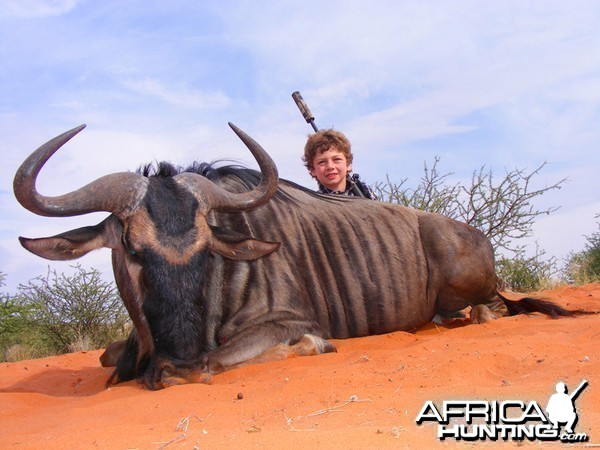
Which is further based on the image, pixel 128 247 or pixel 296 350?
pixel 296 350

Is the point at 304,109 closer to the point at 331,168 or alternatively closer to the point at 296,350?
the point at 331,168

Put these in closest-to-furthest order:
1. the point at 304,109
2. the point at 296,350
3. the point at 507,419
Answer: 1. the point at 507,419
2. the point at 296,350
3. the point at 304,109

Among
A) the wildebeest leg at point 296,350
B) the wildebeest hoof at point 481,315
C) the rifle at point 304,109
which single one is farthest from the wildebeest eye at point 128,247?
the rifle at point 304,109

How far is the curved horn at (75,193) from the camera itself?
4.33m

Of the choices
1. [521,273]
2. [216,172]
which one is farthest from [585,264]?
[216,172]

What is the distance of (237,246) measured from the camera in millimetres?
4828

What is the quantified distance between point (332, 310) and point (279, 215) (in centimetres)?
92

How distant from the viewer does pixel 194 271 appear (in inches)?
169

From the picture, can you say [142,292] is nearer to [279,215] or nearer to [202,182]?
[202,182]

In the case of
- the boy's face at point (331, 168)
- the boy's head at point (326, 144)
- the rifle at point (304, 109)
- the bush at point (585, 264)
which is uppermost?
the rifle at point (304, 109)

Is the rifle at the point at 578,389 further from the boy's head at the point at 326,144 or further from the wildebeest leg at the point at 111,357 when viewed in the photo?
the boy's head at the point at 326,144

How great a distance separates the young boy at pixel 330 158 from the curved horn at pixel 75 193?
142 inches

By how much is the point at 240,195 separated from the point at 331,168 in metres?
3.14

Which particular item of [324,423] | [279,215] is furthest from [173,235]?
[324,423]
